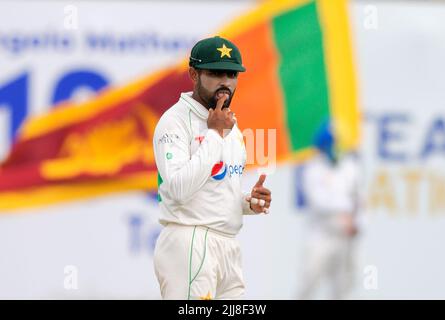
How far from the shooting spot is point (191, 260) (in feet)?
17.8

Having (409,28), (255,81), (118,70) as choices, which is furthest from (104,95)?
(409,28)

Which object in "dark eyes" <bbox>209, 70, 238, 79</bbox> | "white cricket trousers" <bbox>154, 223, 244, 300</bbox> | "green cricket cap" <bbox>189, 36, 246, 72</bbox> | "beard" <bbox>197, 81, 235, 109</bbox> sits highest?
"green cricket cap" <bbox>189, 36, 246, 72</bbox>

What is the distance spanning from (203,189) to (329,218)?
5.30 m

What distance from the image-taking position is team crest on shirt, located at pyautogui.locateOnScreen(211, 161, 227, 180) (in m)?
→ 5.46

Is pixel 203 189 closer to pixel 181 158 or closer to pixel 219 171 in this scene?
pixel 219 171

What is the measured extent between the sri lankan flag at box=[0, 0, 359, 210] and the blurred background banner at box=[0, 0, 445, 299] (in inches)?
0.5

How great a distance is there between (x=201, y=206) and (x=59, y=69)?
5028 millimetres

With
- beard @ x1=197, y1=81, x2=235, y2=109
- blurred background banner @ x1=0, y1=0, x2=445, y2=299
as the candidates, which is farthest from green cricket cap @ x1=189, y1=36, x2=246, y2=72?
blurred background banner @ x1=0, y1=0, x2=445, y2=299

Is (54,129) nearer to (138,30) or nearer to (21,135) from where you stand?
(21,135)

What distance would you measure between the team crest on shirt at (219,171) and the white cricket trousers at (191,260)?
0.80 feet

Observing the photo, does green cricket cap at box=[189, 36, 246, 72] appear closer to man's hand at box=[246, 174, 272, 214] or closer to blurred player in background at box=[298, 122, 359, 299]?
man's hand at box=[246, 174, 272, 214]

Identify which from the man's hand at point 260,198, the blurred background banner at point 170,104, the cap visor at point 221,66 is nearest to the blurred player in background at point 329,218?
the blurred background banner at point 170,104

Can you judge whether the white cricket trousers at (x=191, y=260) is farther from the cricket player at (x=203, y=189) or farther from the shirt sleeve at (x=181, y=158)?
the shirt sleeve at (x=181, y=158)
